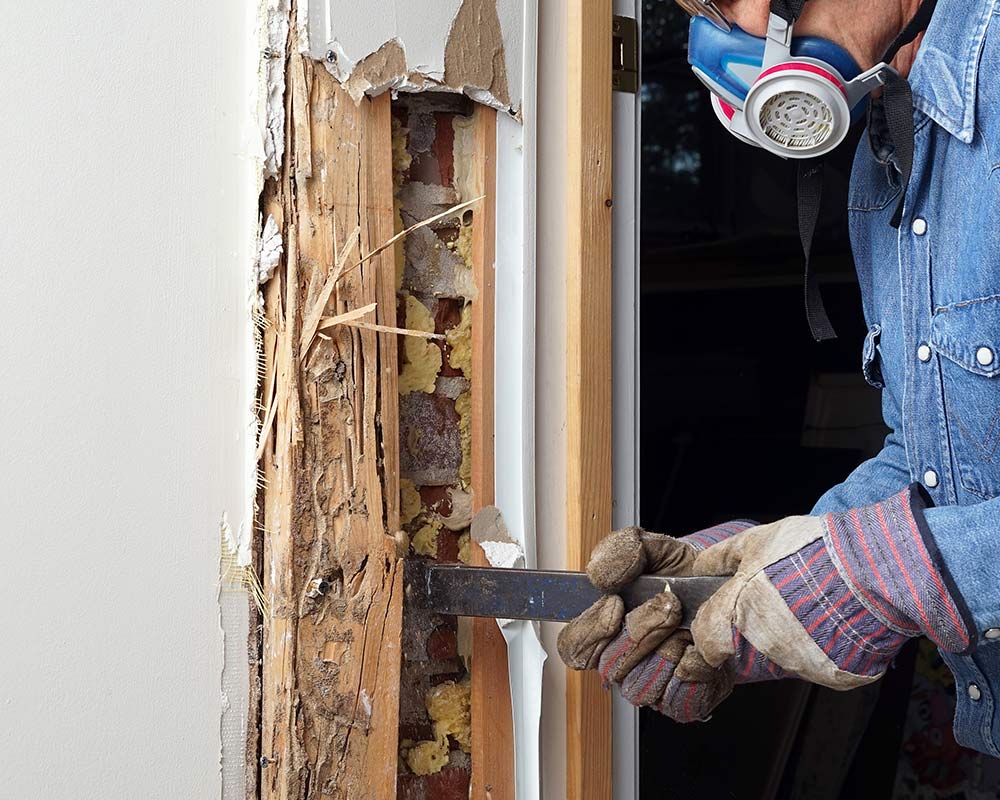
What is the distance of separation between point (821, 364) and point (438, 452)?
2809 mm

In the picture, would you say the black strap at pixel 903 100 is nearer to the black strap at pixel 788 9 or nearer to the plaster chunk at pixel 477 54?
the black strap at pixel 788 9

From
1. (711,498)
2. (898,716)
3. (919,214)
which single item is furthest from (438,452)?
(711,498)

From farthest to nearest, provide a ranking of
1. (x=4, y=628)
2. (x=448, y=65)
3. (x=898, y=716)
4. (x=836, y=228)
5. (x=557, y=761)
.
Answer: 1. (x=836, y=228)
2. (x=898, y=716)
3. (x=557, y=761)
4. (x=448, y=65)
5. (x=4, y=628)

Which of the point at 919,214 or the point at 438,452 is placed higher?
the point at 919,214

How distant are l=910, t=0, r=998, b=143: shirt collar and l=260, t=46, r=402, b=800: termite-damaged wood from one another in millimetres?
782

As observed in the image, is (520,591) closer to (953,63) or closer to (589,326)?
(589,326)

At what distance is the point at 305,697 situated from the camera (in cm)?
137

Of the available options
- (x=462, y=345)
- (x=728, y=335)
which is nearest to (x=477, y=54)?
(x=462, y=345)

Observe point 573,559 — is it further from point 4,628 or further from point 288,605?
point 4,628

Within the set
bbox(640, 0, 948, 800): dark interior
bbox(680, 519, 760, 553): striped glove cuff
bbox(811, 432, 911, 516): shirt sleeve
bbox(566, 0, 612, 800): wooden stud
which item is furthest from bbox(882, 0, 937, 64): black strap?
bbox(640, 0, 948, 800): dark interior

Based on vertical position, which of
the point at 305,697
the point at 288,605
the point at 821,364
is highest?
the point at 821,364

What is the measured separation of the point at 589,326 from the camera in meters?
1.65

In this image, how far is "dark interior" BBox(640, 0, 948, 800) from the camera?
3.75m

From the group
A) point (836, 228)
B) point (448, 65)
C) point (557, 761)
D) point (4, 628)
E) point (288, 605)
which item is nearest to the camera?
point (4, 628)
